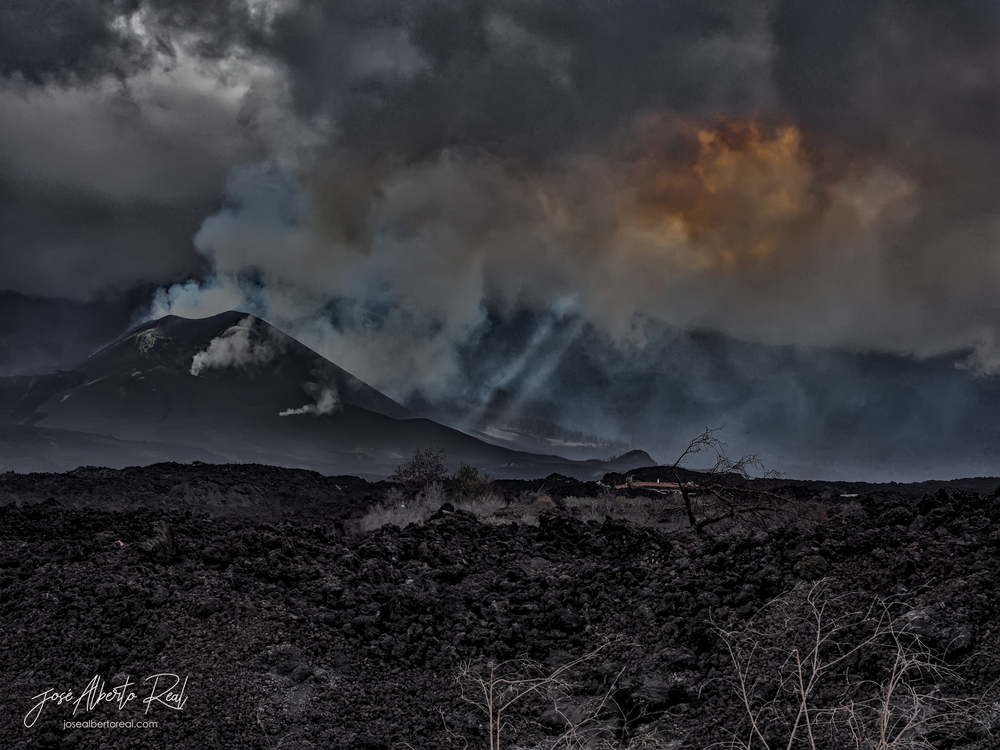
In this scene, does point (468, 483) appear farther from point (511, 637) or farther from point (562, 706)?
point (562, 706)

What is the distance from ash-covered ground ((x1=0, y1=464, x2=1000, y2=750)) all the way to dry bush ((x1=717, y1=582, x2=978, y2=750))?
26 millimetres

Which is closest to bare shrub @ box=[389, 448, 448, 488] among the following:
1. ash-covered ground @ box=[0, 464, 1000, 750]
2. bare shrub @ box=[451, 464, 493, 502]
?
bare shrub @ box=[451, 464, 493, 502]

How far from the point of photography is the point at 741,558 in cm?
834


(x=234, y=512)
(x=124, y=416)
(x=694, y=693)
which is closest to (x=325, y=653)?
(x=694, y=693)

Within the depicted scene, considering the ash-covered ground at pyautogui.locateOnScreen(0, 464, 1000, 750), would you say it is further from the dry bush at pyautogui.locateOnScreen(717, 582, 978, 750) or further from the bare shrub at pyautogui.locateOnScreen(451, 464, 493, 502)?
the bare shrub at pyautogui.locateOnScreen(451, 464, 493, 502)

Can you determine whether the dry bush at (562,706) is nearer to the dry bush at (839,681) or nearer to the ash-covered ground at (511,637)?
the ash-covered ground at (511,637)

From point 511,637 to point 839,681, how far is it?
10.9 ft

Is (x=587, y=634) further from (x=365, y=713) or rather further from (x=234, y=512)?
(x=234, y=512)

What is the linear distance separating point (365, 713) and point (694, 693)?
2970mm

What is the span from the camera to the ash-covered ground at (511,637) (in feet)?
18.1

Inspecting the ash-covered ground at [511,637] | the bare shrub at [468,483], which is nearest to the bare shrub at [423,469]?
the bare shrub at [468,483]

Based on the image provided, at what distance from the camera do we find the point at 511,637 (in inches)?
299

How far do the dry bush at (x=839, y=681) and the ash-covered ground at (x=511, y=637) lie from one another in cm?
3

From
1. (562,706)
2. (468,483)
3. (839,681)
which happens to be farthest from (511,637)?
(468,483)
